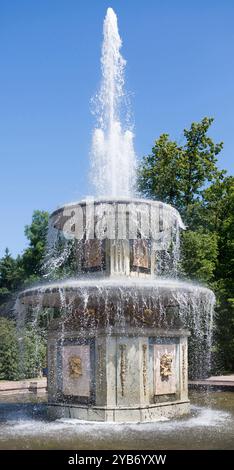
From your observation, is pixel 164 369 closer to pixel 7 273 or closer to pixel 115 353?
pixel 115 353

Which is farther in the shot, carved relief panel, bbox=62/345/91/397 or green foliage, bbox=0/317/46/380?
green foliage, bbox=0/317/46/380

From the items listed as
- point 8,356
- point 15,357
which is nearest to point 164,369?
point 8,356

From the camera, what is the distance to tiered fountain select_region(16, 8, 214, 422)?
44.0ft

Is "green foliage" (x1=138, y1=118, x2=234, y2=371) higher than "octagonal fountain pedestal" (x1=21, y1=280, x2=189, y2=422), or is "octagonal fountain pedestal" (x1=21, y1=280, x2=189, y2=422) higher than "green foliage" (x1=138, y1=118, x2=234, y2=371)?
"green foliage" (x1=138, y1=118, x2=234, y2=371)

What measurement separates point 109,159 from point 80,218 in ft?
9.58

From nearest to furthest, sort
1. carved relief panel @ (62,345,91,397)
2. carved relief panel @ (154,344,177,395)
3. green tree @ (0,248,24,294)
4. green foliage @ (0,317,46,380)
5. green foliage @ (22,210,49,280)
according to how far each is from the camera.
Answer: carved relief panel @ (62,345,91,397) < carved relief panel @ (154,344,177,395) < green foliage @ (0,317,46,380) < green foliage @ (22,210,49,280) < green tree @ (0,248,24,294)

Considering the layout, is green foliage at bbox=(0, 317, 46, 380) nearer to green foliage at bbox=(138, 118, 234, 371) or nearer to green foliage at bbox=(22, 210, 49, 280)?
green foliage at bbox=(138, 118, 234, 371)

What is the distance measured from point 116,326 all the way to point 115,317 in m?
0.49

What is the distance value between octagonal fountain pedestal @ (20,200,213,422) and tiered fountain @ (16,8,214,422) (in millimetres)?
25

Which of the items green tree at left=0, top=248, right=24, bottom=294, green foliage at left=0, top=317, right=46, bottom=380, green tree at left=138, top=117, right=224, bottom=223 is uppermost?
green tree at left=138, top=117, right=224, bottom=223

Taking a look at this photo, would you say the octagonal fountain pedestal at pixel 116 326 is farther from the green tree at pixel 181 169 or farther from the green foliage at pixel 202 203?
the green tree at pixel 181 169

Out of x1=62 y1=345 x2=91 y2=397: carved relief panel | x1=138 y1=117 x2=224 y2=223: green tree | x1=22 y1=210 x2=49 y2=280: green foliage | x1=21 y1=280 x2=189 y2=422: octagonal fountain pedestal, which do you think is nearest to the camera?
x1=21 y1=280 x2=189 y2=422: octagonal fountain pedestal

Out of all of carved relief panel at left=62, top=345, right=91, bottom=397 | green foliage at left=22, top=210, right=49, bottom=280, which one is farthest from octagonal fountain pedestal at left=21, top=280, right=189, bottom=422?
green foliage at left=22, top=210, right=49, bottom=280

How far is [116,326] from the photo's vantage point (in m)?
13.5
